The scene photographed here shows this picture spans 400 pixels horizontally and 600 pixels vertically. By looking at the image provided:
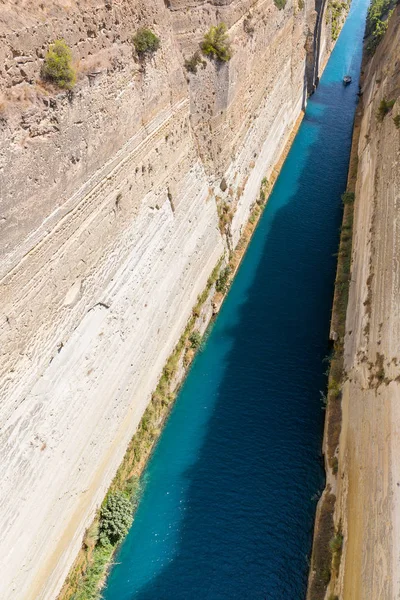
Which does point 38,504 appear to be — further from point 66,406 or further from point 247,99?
point 247,99

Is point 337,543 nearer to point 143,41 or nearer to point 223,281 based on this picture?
point 223,281

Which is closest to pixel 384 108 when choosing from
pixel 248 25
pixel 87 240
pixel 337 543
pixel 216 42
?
pixel 248 25

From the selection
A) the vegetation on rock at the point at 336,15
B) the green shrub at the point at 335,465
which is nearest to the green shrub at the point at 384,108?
the green shrub at the point at 335,465

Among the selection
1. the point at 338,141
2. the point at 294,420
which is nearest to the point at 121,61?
the point at 294,420

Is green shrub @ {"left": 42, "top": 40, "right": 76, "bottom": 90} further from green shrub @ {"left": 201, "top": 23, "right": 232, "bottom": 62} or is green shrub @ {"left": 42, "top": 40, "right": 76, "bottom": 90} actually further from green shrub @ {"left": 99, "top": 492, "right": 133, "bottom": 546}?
green shrub @ {"left": 99, "top": 492, "right": 133, "bottom": 546}

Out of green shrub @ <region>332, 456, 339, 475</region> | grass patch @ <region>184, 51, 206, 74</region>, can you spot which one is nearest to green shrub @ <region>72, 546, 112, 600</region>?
green shrub @ <region>332, 456, 339, 475</region>
